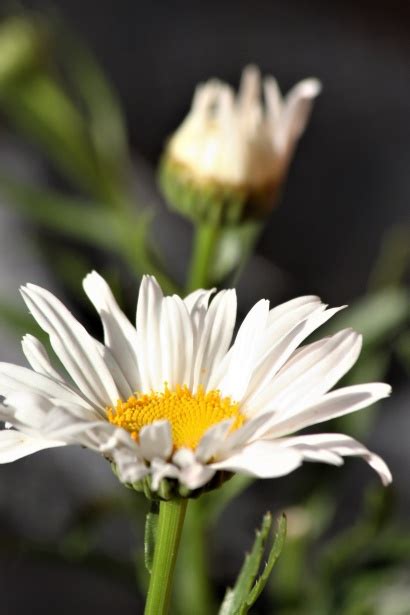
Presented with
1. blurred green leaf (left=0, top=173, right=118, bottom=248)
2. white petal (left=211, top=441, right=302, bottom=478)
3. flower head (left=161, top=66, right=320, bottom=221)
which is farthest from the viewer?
blurred green leaf (left=0, top=173, right=118, bottom=248)

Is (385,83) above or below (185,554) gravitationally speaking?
above

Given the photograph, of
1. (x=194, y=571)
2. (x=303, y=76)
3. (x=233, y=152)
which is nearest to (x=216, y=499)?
(x=194, y=571)

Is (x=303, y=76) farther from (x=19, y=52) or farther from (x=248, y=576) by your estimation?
(x=248, y=576)

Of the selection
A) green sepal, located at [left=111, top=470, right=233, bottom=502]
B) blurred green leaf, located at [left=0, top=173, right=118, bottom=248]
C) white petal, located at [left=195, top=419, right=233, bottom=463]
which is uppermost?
blurred green leaf, located at [left=0, top=173, right=118, bottom=248]

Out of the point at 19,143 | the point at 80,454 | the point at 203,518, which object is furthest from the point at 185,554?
the point at 19,143

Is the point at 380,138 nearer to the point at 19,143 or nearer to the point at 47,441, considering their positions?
the point at 19,143

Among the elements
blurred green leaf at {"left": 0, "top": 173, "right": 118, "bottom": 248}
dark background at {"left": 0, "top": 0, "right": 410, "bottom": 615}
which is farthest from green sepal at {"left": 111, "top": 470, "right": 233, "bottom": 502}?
dark background at {"left": 0, "top": 0, "right": 410, "bottom": 615}

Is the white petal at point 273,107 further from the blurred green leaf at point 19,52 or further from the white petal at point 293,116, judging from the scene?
the blurred green leaf at point 19,52

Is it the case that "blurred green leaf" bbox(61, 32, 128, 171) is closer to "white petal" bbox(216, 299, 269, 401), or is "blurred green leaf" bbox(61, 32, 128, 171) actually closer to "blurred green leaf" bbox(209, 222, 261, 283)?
"blurred green leaf" bbox(209, 222, 261, 283)
